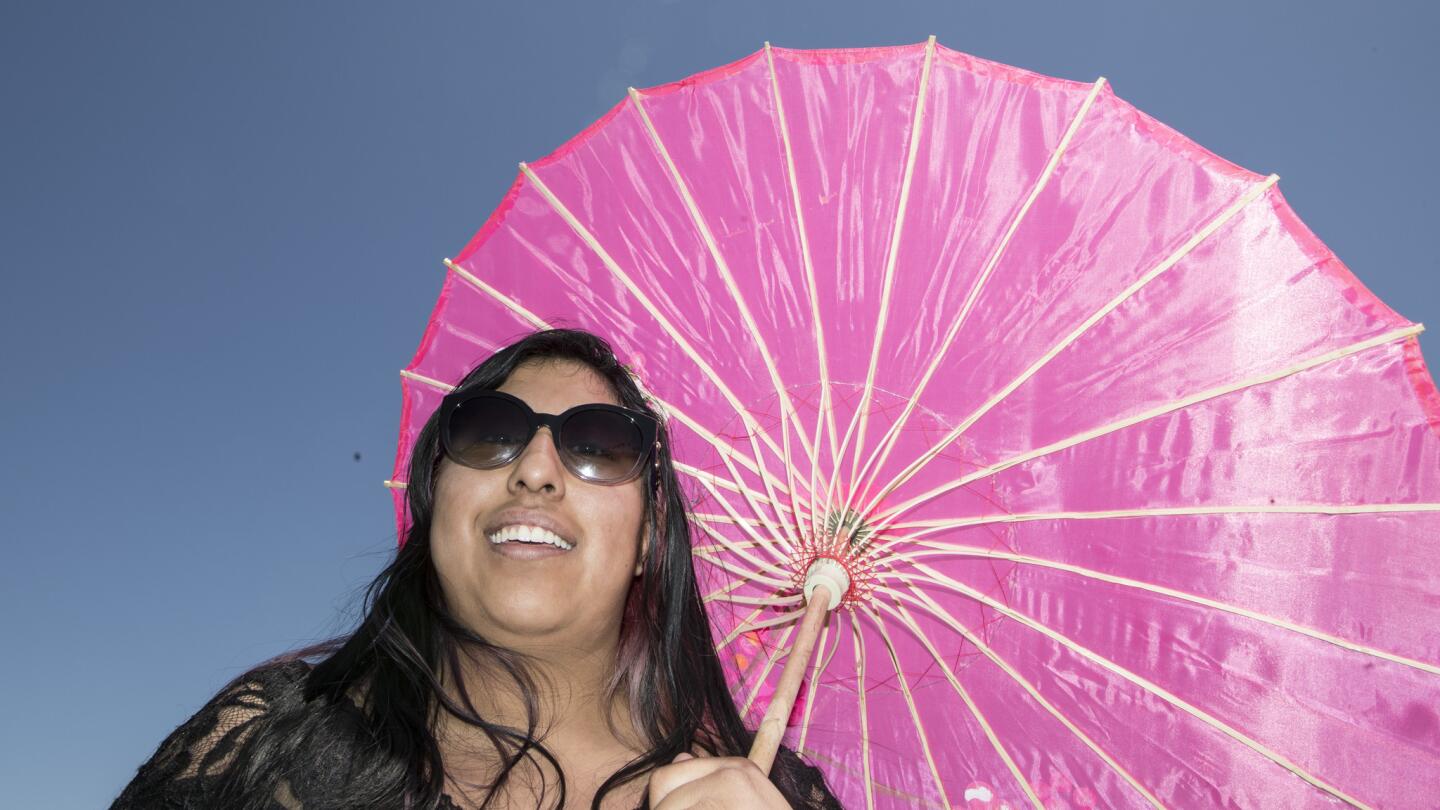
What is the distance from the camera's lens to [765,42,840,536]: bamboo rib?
322 centimetres

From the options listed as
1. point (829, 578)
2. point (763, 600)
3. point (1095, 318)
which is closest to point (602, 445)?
point (829, 578)

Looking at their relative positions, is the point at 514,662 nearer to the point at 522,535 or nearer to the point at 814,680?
the point at 522,535

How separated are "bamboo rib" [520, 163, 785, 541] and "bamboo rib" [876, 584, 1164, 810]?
77 centimetres

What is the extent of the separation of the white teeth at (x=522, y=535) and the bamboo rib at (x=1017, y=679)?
1.42m

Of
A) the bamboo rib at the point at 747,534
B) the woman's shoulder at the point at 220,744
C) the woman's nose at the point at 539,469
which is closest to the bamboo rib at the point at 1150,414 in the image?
the bamboo rib at the point at 747,534

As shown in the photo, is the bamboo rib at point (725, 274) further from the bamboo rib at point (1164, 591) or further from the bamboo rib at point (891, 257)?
the bamboo rib at point (1164, 591)

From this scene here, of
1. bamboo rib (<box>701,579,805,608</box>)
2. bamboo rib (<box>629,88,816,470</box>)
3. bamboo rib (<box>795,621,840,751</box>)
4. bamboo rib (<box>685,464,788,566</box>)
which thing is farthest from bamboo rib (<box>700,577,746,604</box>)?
bamboo rib (<box>629,88,816,470</box>)

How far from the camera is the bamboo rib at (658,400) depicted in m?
3.39

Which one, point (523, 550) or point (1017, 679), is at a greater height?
point (523, 550)

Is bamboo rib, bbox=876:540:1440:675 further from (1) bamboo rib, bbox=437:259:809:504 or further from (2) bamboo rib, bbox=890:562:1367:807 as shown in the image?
(1) bamboo rib, bbox=437:259:809:504

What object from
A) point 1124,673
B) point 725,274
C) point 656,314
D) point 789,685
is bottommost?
point 789,685

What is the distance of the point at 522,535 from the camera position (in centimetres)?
248

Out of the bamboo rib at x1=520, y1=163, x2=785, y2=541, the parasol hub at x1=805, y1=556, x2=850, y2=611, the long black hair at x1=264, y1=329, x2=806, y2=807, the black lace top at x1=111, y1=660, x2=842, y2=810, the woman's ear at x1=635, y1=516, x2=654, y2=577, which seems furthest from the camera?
the bamboo rib at x1=520, y1=163, x2=785, y2=541

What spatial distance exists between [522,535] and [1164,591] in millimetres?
2015
